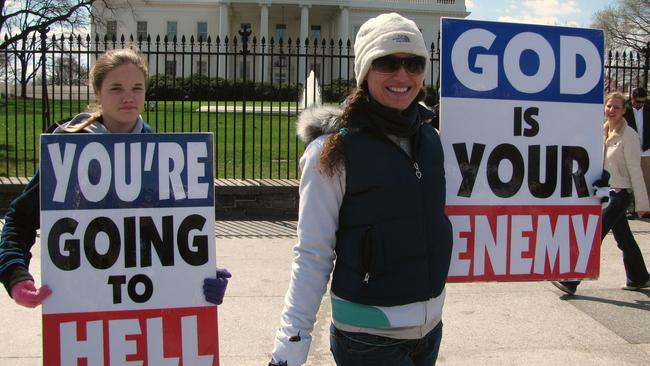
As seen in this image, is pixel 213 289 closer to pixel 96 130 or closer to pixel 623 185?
pixel 96 130

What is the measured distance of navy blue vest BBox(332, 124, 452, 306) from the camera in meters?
2.07

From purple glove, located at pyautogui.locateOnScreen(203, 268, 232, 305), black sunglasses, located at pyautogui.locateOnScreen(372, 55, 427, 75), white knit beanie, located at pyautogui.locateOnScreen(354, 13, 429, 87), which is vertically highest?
white knit beanie, located at pyautogui.locateOnScreen(354, 13, 429, 87)

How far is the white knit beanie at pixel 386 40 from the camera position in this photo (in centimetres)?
208

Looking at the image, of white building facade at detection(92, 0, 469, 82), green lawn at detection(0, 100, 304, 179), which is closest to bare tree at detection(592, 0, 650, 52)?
white building facade at detection(92, 0, 469, 82)

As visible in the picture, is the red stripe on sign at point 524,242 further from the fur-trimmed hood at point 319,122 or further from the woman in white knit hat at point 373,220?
the fur-trimmed hood at point 319,122

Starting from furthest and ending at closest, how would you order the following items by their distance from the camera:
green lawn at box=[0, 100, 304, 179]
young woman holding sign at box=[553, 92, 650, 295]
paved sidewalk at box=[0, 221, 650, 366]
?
green lawn at box=[0, 100, 304, 179] → young woman holding sign at box=[553, 92, 650, 295] → paved sidewalk at box=[0, 221, 650, 366]

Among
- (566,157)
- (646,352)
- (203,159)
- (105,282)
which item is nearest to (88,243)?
(105,282)

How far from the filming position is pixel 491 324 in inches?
184

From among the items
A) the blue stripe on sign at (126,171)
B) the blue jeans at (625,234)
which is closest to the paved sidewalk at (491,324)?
the blue jeans at (625,234)

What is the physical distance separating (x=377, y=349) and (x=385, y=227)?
0.40 meters

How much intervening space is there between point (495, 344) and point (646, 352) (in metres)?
0.93

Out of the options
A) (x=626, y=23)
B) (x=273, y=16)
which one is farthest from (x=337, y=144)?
(x=273, y=16)

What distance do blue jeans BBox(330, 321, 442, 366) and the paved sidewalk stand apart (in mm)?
1840

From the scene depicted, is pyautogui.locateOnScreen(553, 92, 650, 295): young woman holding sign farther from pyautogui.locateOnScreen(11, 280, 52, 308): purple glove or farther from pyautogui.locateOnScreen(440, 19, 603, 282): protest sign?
pyautogui.locateOnScreen(11, 280, 52, 308): purple glove
